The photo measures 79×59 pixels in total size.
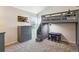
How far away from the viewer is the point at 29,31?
2.68 metres

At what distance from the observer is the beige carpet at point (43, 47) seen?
251 cm

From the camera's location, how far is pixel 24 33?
2.73 meters

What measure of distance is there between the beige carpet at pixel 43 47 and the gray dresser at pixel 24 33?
0.44ft

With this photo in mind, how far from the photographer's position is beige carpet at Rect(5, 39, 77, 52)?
2.51 meters

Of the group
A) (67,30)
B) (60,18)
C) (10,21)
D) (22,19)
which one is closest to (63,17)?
(60,18)

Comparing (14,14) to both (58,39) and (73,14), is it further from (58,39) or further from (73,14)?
(73,14)

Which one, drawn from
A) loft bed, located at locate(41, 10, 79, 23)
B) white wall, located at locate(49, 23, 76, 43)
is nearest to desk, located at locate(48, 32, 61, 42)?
white wall, located at locate(49, 23, 76, 43)

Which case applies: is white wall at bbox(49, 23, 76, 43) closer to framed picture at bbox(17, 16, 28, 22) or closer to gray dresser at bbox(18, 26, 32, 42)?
gray dresser at bbox(18, 26, 32, 42)

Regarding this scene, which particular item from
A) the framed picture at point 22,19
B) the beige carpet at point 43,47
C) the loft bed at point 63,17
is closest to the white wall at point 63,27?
the loft bed at point 63,17

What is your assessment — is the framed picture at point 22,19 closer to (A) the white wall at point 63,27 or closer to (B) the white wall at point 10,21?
(B) the white wall at point 10,21

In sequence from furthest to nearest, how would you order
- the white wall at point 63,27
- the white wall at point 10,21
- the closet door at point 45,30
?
the closet door at point 45,30, the white wall at point 63,27, the white wall at point 10,21

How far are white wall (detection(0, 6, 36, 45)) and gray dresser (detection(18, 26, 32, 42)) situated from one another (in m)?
0.13

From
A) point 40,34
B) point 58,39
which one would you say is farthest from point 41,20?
point 58,39

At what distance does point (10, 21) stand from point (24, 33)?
580 millimetres
